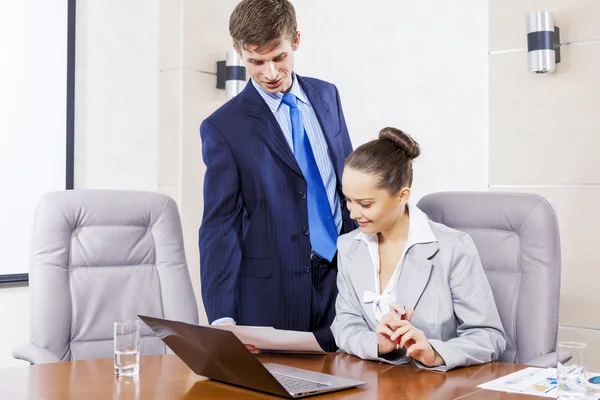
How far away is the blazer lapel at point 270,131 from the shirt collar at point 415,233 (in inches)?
12.3

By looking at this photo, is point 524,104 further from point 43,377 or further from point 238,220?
point 43,377

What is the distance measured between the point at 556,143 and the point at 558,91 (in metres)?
0.23

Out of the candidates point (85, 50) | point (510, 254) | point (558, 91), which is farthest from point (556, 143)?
point (85, 50)

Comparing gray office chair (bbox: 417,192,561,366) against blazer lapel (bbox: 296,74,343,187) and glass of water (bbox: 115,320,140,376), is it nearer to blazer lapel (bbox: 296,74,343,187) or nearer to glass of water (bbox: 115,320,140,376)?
blazer lapel (bbox: 296,74,343,187)

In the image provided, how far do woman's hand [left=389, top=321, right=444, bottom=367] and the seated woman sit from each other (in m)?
0.04

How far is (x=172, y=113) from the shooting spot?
4.14 m

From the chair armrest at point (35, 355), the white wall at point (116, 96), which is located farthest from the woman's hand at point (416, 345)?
the white wall at point (116, 96)

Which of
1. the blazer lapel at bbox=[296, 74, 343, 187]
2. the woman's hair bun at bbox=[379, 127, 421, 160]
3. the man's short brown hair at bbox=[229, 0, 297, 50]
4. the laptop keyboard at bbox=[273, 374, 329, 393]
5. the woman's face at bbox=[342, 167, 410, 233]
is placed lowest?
the laptop keyboard at bbox=[273, 374, 329, 393]

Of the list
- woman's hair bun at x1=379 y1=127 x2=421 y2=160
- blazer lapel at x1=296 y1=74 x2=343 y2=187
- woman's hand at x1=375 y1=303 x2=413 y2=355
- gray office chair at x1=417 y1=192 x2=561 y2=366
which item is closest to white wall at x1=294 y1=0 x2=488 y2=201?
gray office chair at x1=417 y1=192 x2=561 y2=366

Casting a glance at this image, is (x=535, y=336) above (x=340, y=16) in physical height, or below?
below

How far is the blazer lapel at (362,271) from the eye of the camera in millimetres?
2020

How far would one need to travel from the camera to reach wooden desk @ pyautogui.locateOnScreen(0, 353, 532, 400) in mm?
1490

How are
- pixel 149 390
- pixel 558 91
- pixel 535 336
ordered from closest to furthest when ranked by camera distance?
1. pixel 149 390
2. pixel 535 336
3. pixel 558 91

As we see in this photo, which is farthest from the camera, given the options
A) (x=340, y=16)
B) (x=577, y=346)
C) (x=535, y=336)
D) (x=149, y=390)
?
(x=340, y=16)
